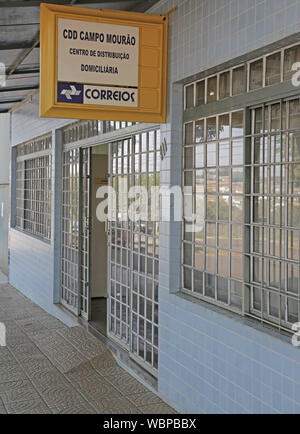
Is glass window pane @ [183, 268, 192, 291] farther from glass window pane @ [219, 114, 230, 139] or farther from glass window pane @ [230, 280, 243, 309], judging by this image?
glass window pane @ [219, 114, 230, 139]

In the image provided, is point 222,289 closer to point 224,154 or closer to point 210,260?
point 210,260

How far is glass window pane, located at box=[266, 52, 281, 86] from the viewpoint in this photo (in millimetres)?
3818

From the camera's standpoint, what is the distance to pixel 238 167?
4.29 m

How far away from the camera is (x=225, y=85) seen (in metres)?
4.46

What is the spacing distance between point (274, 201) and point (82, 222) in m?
4.73

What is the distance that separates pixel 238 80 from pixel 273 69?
46 cm

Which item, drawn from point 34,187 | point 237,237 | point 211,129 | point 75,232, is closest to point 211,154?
point 211,129

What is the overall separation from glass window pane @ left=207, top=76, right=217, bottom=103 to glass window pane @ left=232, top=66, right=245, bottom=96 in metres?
0.29

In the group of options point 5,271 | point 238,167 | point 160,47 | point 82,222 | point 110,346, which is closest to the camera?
point 238,167

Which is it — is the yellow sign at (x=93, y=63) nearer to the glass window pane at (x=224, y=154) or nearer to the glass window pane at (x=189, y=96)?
the glass window pane at (x=189, y=96)

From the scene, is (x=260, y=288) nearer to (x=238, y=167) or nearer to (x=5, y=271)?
(x=238, y=167)

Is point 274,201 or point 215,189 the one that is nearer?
point 274,201

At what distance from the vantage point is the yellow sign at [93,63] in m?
4.47

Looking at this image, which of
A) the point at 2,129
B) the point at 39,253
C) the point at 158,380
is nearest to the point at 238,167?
the point at 158,380
